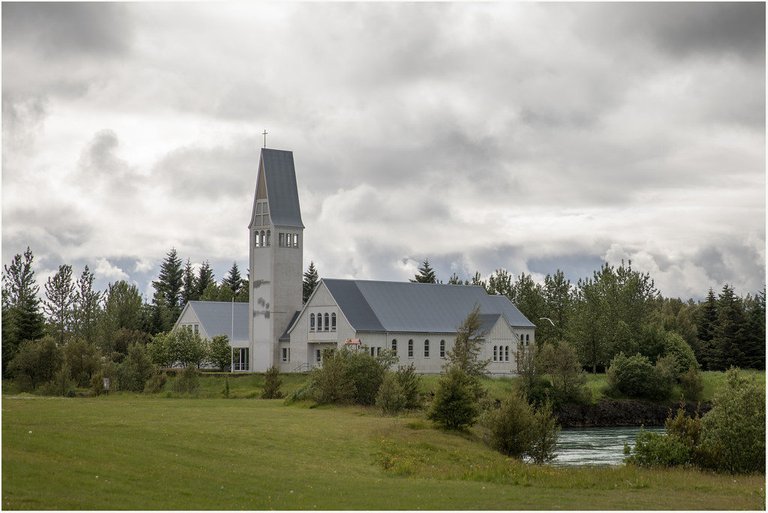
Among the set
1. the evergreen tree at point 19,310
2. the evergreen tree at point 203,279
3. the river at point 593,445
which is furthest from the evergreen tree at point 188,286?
the river at point 593,445

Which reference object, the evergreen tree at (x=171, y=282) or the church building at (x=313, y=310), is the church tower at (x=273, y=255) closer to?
the church building at (x=313, y=310)

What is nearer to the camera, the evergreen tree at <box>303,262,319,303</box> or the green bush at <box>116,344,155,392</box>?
the green bush at <box>116,344,155,392</box>

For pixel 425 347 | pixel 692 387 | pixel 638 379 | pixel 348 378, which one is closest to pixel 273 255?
pixel 425 347

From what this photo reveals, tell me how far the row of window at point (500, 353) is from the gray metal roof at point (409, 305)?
2584 mm

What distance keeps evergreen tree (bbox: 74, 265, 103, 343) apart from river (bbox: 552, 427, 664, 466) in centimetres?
4746

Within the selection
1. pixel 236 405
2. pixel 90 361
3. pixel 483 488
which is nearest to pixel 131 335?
pixel 90 361

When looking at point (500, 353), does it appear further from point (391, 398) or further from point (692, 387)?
point (391, 398)

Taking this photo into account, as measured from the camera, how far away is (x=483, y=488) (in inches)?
1086

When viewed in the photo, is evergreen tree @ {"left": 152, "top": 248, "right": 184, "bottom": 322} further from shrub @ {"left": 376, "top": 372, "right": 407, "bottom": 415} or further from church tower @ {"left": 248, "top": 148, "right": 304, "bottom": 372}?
shrub @ {"left": 376, "top": 372, "right": 407, "bottom": 415}

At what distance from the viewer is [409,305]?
87.7 m

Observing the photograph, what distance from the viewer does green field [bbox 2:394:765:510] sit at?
2291 cm

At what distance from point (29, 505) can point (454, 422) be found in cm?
2674

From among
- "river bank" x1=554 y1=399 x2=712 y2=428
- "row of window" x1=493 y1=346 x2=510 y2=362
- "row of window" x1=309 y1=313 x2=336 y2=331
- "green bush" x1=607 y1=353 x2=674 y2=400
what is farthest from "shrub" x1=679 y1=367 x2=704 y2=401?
"row of window" x1=309 y1=313 x2=336 y2=331

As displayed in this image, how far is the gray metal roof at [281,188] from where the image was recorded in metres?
86.6
